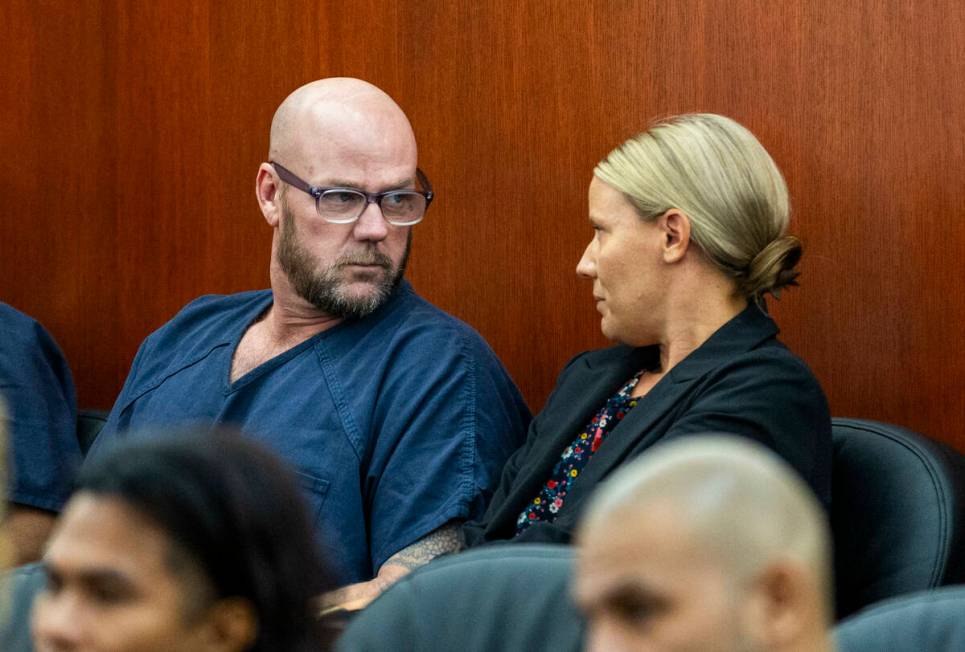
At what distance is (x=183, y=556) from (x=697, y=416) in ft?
4.03

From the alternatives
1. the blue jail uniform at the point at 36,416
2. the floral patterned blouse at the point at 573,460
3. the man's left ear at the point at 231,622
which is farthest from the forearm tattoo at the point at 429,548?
the man's left ear at the point at 231,622

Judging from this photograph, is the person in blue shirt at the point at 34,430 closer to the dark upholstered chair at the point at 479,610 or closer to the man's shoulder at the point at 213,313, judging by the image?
the man's shoulder at the point at 213,313

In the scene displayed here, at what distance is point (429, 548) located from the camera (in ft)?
8.61

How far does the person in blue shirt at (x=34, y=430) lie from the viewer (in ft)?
10.0

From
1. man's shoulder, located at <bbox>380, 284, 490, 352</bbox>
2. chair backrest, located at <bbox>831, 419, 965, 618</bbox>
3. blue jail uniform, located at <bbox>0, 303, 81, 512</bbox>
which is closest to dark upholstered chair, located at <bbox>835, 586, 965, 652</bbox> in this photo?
chair backrest, located at <bbox>831, 419, 965, 618</bbox>

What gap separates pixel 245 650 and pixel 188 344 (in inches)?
77.0

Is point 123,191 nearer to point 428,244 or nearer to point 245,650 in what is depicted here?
point 428,244

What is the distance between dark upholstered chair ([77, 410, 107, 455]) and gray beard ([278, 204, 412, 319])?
0.61 meters

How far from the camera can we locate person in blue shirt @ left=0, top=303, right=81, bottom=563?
3.05 meters

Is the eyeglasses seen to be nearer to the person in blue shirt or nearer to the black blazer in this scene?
the black blazer

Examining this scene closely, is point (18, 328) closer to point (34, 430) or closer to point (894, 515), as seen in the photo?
point (34, 430)

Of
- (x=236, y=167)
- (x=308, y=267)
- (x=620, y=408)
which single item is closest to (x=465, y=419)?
(x=620, y=408)

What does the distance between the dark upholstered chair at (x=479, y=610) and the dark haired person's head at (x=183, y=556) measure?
1.19 ft

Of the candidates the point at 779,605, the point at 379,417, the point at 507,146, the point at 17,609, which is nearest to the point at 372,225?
the point at 379,417
